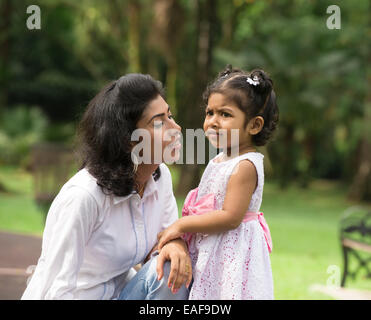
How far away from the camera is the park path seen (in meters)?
4.45

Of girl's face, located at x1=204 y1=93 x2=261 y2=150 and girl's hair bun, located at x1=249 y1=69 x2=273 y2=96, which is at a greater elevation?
girl's hair bun, located at x1=249 y1=69 x2=273 y2=96

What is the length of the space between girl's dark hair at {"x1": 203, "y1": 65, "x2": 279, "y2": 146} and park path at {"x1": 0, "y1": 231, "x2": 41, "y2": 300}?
2.65 m

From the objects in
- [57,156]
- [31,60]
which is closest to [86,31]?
[31,60]

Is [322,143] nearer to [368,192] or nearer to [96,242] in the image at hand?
[368,192]

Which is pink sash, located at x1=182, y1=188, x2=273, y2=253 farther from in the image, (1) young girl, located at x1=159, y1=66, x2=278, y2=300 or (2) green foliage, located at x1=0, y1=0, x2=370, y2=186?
(2) green foliage, located at x1=0, y1=0, x2=370, y2=186

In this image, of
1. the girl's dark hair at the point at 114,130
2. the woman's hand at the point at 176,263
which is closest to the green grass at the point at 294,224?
the woman's hand at the point at 176,263

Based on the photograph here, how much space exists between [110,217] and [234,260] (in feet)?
1.72

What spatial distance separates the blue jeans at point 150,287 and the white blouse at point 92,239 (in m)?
0.07

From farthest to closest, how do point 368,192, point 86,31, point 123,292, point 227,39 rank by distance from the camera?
1. point 86,31
2. point 227,39
3. point 368,192
4. point 123,292

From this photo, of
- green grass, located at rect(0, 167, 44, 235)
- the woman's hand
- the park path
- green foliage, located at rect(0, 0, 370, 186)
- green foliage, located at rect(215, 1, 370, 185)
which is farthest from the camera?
green foliage, located at rect(215, 1, 370, 185)

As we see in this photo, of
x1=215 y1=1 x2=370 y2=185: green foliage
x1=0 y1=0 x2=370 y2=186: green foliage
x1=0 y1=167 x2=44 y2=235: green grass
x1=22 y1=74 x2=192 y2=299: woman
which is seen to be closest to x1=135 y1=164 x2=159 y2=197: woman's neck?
x1=22 y1=74 x2=192 y2=299: woman

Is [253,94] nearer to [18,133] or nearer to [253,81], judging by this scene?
[253,81]

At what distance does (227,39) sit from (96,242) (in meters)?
16.8

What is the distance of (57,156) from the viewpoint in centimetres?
783
